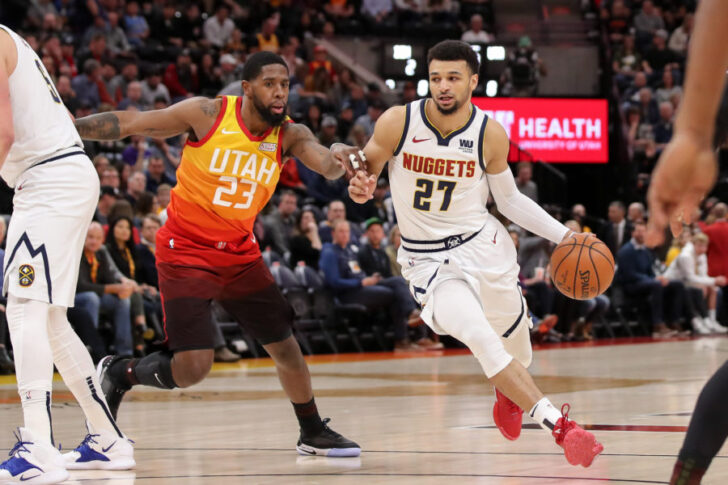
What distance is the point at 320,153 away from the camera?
17.3 feet

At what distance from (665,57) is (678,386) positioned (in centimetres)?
1432

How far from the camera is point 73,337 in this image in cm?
490

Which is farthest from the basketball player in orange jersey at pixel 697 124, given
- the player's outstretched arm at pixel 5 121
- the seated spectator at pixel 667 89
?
the seated spectator at pixel 667 89

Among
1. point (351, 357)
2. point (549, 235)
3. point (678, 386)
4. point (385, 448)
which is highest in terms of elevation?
point (549, 235)

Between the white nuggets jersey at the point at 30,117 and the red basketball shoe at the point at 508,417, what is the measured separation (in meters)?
2.34

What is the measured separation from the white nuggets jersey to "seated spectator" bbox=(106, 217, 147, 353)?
583 centimetres

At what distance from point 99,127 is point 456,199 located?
174 cm

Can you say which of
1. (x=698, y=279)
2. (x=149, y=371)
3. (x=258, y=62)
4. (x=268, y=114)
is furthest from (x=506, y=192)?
(x=698, y=279)

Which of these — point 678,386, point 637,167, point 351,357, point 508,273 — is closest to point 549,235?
point 508,273

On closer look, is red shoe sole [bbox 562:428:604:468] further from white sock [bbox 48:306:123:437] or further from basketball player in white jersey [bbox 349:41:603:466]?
white sock [bbox 48:306:123:437]

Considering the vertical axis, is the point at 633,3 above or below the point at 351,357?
above

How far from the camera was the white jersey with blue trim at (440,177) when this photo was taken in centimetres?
547

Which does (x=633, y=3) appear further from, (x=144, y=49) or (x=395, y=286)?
(x=395, y=286)

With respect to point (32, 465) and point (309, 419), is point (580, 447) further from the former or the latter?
point (32, 465)
